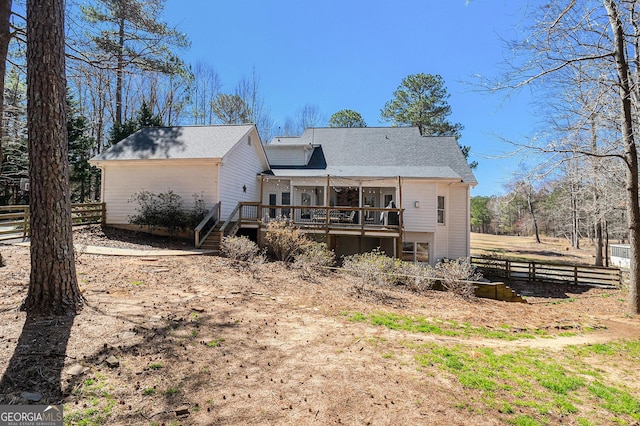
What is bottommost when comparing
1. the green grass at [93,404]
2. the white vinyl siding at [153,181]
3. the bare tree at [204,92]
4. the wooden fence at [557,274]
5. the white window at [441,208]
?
the wooden fence at [557,274]

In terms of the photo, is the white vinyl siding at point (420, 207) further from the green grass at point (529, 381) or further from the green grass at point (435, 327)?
the green grass at point (529, 381)

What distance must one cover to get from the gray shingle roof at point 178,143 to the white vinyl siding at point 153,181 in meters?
0.37

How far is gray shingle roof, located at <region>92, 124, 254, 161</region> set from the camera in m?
14.0

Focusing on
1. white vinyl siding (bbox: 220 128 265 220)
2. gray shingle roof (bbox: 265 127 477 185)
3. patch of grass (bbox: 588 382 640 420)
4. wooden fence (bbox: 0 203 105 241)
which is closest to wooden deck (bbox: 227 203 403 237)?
white vinyl siding (bbox: 220 128 265 220)

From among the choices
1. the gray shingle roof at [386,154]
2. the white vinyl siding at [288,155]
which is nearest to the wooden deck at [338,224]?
the gray shingle roof at [386,154]

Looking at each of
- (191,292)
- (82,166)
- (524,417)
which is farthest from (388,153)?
(82,166)

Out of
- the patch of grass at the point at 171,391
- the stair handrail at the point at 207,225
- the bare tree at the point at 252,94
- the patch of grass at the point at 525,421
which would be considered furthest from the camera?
the bare tree at the point at 252,94

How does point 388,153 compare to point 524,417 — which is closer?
point 524,417

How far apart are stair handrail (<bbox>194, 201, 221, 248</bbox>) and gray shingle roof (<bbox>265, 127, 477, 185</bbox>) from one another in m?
4.69

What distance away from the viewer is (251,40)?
21.7 meters

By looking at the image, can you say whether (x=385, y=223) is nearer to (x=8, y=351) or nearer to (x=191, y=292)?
(x=191, y=292)

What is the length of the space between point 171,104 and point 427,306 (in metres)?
29.1

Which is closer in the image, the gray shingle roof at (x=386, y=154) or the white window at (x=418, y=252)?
the white window at (x=418, y=252)

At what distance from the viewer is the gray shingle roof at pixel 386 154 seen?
640 inches
